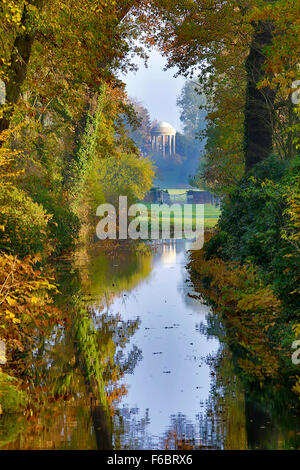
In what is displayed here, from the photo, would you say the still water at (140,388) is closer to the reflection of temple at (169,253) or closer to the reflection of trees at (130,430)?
the reflection of trees at (130,430)

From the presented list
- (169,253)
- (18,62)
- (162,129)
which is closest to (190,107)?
(162,129)

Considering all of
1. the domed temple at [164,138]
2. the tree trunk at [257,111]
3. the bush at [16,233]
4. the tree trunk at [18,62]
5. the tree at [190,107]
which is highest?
the tree at [190,107]

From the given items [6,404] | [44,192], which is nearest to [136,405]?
[6,404]

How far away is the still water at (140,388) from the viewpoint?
683 cm

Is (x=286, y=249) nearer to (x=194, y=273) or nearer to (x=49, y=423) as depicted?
(x=49, y=423)

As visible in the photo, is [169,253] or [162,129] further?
[162,129]

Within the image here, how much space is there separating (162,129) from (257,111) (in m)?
105

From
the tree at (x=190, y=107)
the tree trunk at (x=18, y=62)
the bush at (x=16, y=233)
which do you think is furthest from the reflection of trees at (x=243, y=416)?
the tree at (x=190, y=107)

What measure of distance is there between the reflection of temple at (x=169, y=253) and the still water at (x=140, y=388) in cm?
1184

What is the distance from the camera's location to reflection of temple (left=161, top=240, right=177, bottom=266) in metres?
28.5

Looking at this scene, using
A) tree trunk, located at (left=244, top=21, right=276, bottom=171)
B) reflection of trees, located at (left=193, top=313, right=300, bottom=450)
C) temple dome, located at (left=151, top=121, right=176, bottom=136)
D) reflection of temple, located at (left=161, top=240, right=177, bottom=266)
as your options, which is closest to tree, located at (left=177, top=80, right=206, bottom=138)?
temple dome, located at (left=151, top=121, right=176, bottom=136)

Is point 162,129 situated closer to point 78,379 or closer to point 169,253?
point 169,253

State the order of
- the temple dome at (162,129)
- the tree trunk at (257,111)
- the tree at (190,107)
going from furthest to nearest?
the tree at (190,107) → the temple dome at (162,129) → the tree trunk at (257,111)

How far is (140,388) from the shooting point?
349 inches
